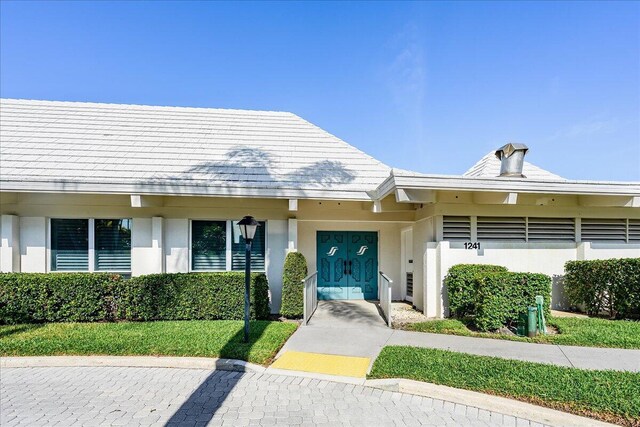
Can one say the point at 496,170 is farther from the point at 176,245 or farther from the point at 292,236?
the point at 176,245

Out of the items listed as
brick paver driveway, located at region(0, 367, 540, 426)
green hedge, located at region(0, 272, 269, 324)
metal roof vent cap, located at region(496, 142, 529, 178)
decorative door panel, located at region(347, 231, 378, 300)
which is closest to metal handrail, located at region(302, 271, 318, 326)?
green hedge, located at region(0, 272, 269, 324)

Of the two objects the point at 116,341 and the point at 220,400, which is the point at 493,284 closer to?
the point at 220,400

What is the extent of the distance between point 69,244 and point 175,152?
3.81 meters

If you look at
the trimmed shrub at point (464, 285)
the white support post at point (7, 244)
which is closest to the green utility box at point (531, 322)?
the trimmed shrub at point (464, 285)

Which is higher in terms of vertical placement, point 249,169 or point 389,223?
point 249,169

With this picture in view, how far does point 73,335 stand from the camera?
6902 millimetres

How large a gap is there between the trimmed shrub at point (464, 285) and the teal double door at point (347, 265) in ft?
10.9

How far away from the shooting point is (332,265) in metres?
11.5

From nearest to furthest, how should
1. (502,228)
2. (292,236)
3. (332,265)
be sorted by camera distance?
(502,228) → (292,236) → (332,265)

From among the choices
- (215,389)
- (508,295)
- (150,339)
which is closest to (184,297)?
(150,339)

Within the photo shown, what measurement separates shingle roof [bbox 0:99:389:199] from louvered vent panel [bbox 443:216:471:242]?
226cm

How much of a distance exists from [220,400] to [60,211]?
792 cm

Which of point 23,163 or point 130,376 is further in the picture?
point 23,163

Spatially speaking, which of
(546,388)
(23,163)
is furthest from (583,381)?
(23,163)
